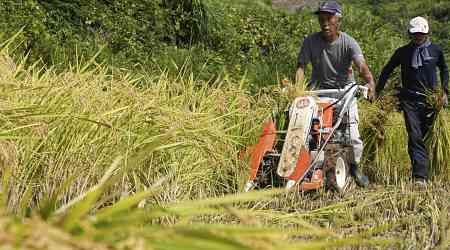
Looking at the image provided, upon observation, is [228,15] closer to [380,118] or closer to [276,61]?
[276,61]

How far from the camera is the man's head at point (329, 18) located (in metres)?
5.79

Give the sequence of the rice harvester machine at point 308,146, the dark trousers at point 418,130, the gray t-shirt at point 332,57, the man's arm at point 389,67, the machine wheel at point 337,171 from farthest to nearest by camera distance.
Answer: the man's arm at point 389,67 → the dark trousers at point 418,130 → the gray t-shirt at point 332,57 → the machine wheel at point 337,171 → the rice harvester machine at point 308,146

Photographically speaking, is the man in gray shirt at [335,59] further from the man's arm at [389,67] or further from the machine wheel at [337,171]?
the man's arm at [389,67]

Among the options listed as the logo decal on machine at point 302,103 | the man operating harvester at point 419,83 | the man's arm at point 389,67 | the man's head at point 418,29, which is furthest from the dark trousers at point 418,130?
the logo decal on machine at point 302,103

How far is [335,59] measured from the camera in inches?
237

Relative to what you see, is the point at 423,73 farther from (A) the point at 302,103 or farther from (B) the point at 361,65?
(A) the point at 302,103

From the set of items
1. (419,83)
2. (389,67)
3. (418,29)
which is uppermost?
(418,29)

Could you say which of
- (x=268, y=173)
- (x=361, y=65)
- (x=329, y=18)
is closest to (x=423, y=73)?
(x=361, y=65)

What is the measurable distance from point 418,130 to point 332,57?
1.02m

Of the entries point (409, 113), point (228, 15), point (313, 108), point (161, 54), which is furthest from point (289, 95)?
point (228, 15)

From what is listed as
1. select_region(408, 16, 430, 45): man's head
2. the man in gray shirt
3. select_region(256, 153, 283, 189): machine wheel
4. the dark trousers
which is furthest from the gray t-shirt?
select_region(256, 153, 283, 189): machine wheel

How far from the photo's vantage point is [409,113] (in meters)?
6.45

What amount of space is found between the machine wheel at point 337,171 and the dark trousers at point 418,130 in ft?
1.94

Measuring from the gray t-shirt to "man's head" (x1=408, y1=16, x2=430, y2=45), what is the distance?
57 cm
